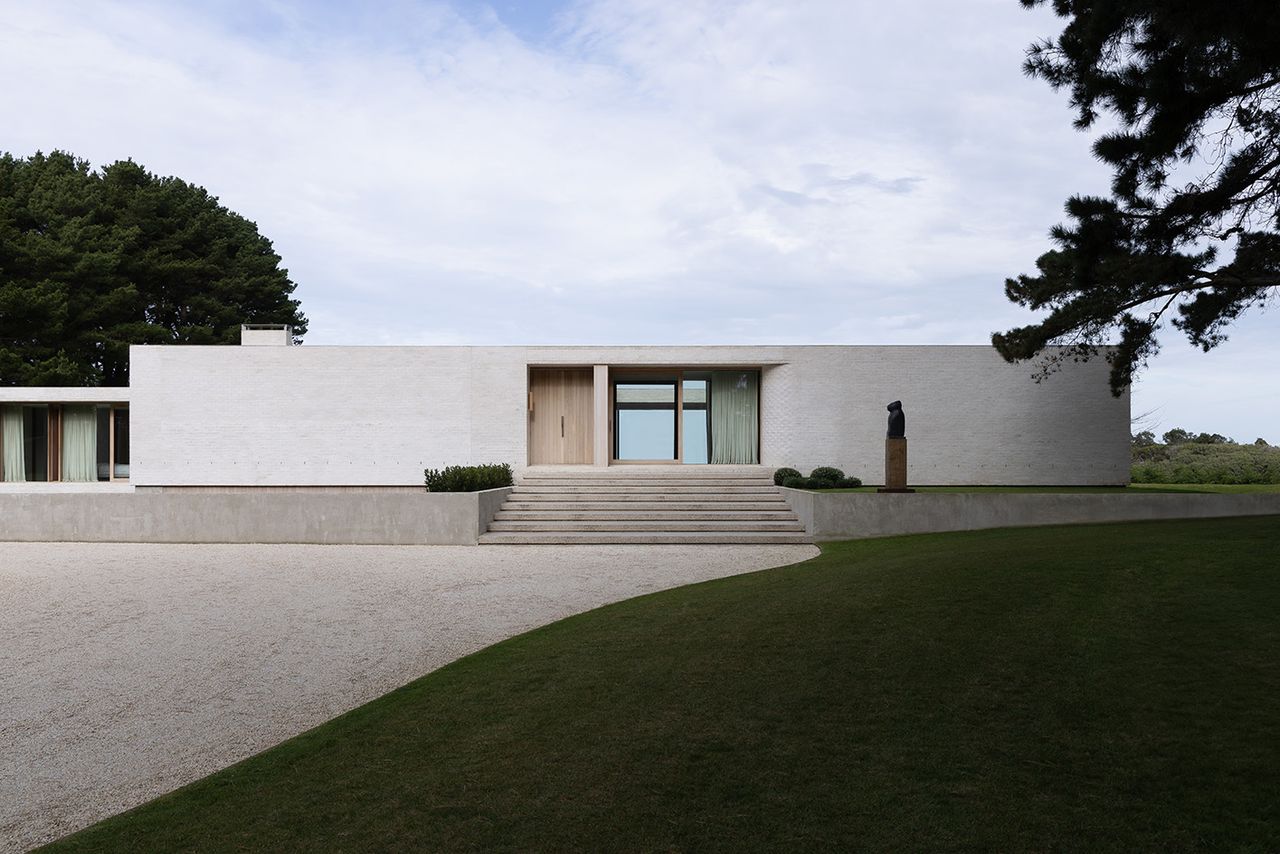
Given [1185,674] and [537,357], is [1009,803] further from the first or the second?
[537,357]

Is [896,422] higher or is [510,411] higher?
[510,411]

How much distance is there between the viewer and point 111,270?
3281 centimetres

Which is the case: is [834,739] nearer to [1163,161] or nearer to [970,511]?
[1163,161]

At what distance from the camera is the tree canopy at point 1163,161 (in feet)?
22.3

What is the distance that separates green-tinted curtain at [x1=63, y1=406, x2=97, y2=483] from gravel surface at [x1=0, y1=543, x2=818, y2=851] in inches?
386

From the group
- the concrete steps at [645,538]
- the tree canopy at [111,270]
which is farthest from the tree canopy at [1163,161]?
the tree canopy at [111,270]

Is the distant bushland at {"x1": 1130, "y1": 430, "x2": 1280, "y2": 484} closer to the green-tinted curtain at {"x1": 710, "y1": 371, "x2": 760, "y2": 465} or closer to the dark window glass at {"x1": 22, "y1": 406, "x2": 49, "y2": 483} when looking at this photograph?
the green-tinted curtain at {"x1": 710, "y1": 371, "x2": 760, "y2": 465}

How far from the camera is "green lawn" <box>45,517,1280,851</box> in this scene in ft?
10.8

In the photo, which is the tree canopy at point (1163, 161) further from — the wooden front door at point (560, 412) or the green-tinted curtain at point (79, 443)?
the green-tinted curtain at point (79, 443)

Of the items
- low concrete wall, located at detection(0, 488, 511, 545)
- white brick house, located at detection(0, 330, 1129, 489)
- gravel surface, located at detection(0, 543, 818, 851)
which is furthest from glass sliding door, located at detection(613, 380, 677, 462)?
gravel surface, located at detection(0, 543, 818, 851)

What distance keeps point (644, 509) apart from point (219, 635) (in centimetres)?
939

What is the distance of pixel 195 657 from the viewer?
262 inches

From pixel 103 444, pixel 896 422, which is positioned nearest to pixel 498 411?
pixel 896 422

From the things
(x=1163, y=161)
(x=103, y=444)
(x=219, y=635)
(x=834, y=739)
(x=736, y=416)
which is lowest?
(x=219, y=635)
